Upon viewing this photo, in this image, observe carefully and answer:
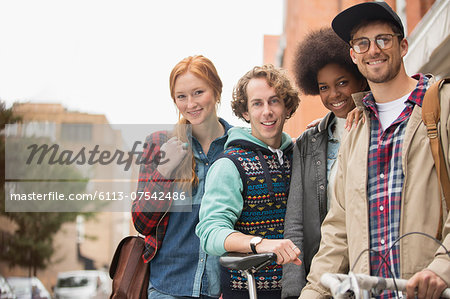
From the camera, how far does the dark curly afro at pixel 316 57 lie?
2895 mm

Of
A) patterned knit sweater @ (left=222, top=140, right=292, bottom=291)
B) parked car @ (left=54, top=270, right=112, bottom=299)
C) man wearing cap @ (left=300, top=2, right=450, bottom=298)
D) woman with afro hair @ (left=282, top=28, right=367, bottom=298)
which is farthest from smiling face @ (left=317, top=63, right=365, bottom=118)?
parked car @ (left=54, top=270, right=112, bottom=299)

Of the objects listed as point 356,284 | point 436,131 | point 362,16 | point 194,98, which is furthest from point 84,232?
point 356,284

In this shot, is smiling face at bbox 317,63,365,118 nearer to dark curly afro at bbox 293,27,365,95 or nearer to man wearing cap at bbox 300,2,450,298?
dark curly afro at bbox 293,27,365,95

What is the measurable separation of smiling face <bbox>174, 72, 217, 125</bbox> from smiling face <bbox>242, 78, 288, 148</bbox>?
12.5 inches

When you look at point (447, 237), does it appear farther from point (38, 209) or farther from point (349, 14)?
point (38, 209)

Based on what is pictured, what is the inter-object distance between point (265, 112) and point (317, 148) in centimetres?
36

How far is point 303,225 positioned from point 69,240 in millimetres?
39138

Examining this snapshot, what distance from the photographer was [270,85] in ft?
8.80

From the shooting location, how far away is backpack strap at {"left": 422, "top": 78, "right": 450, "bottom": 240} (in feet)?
5.98

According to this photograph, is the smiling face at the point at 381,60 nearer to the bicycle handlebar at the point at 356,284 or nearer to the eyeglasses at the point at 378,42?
the eyeglasses at the point at 378,42

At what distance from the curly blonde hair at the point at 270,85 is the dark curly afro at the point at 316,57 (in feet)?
1.10

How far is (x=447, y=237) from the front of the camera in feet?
5.66

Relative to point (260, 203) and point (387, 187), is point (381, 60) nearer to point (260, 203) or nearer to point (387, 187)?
point (387, 187)

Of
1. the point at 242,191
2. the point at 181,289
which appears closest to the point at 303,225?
the point at 242,191
